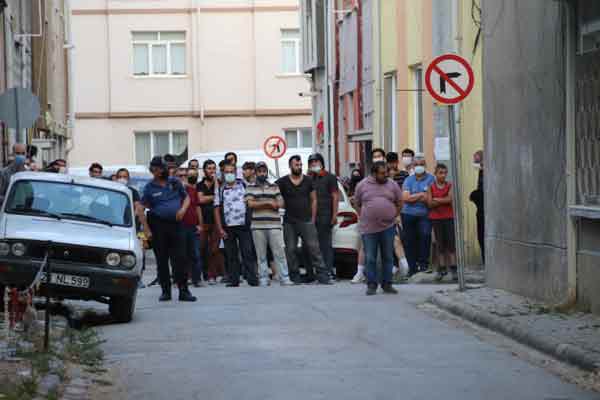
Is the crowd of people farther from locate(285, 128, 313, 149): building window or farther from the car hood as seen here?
locate(285, 128, 313, 149): building window

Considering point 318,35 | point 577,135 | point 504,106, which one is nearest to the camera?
point 577,135

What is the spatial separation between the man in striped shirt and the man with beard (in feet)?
9.54

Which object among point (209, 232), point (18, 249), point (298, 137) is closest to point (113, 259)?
point (18, 249)

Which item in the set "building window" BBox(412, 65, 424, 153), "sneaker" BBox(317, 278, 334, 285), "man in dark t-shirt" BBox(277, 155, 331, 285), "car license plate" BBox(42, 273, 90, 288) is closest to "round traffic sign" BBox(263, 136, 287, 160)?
"building window" BBox(412, 65, 424, 153)

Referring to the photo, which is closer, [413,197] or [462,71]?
[462,71]

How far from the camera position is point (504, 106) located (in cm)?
1700

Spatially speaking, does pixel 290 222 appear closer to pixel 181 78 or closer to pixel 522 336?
pixel 522 336

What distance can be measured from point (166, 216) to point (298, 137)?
124ft

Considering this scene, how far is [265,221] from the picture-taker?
2127cm

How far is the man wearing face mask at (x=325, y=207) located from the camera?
2205 centimetres

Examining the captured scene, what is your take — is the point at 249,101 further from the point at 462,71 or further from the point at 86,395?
the point at 86,395

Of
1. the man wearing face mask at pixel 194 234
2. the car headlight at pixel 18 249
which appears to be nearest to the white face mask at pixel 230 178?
the man wearing face mask at pixel 194 234

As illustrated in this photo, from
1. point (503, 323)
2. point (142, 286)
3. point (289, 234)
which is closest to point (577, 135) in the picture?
point (503, 323)

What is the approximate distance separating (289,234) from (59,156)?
27.5m
